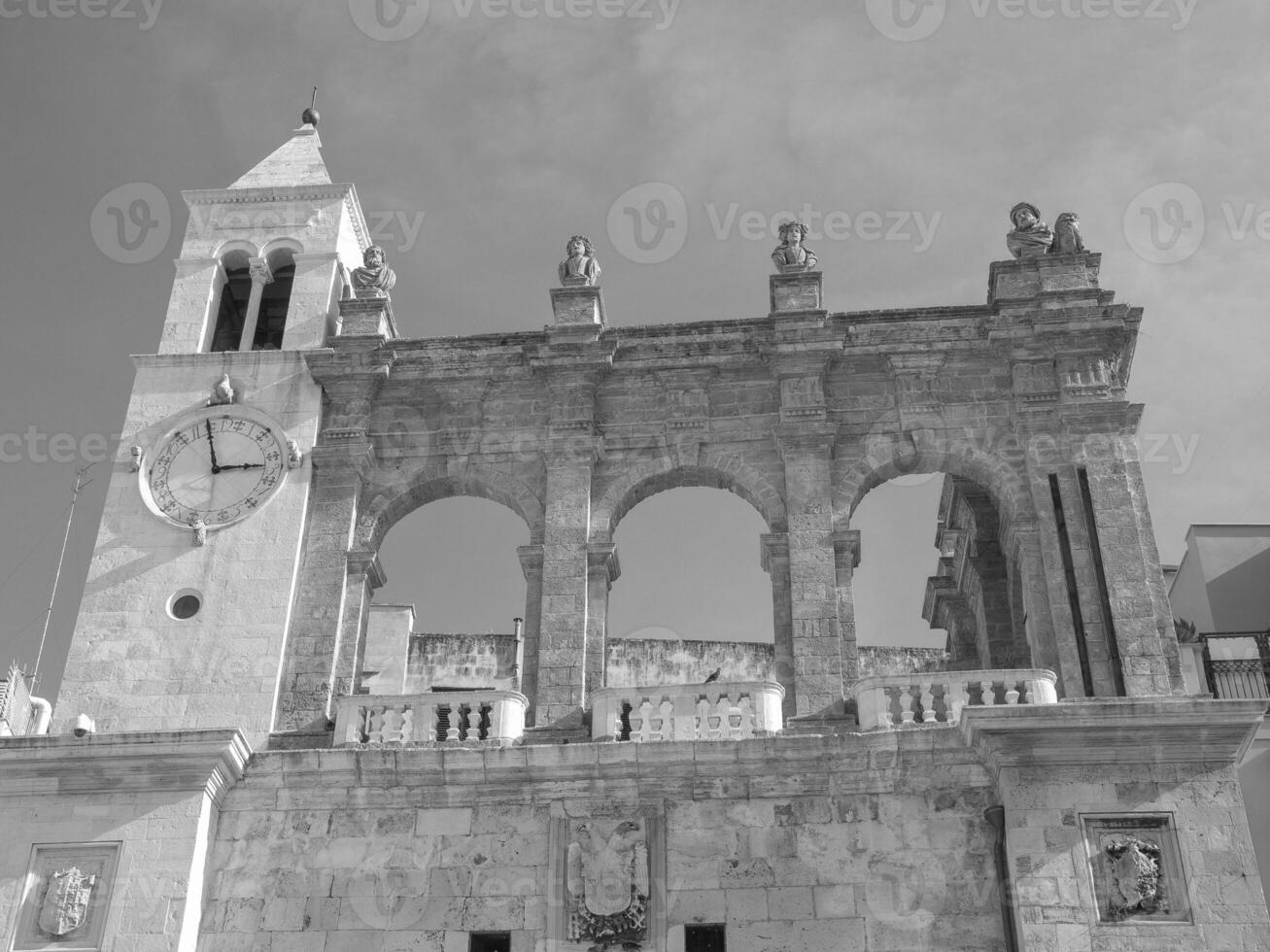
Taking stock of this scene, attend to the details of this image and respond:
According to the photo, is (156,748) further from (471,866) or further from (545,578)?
(545,578)

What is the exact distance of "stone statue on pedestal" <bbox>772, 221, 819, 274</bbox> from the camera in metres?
22.5

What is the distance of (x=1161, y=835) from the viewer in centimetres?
1677

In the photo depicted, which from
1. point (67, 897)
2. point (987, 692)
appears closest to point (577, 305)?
point (987, 692)

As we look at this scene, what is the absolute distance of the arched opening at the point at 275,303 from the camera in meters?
24.3

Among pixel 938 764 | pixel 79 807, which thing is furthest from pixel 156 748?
pixel 938 764

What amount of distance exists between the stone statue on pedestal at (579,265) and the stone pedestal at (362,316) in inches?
103

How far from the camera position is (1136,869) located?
651 inches

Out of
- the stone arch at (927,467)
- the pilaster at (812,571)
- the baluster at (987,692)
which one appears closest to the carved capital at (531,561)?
the pilaster at (812,571)

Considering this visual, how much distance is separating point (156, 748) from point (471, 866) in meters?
3.73

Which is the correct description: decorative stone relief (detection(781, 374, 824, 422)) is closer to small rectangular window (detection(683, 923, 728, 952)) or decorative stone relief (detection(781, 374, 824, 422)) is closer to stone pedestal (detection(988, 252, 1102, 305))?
stone pedestal (detection(988, 252, 1102, 305))

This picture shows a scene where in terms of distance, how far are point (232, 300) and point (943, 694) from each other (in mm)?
12724

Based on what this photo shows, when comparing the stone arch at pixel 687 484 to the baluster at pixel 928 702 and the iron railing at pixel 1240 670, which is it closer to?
the baluster at pixel 928 702

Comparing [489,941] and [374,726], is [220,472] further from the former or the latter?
[489,941]

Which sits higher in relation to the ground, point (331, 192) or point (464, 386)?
point (331, 192)
